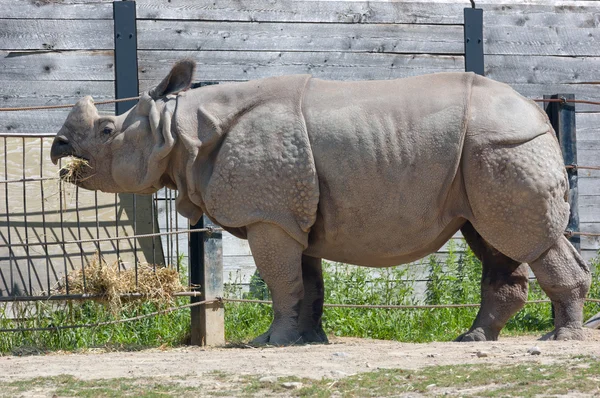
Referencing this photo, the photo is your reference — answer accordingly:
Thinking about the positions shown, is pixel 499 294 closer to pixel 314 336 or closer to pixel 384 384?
pixel 314 336

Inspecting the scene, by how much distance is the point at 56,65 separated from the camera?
9703mm

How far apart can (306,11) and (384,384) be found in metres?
5.78

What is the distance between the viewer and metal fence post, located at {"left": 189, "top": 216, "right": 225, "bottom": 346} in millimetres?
8539

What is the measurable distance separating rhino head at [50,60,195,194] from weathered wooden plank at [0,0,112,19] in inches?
83.2

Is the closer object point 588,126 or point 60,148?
point 60,148

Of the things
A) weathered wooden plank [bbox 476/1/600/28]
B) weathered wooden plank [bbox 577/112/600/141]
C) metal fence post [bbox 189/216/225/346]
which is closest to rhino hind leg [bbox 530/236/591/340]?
metal fence post [bbox 189/216/225/346]

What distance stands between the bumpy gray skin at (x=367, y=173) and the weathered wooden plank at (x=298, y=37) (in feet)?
7.81

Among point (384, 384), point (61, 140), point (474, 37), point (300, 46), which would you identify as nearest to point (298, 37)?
point (300, 46)

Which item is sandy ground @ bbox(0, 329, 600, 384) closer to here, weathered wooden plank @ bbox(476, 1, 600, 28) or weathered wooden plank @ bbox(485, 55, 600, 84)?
weathered wooden plank @ bbox(485, 55, 600, 84)

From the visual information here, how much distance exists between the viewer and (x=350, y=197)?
7.36 m

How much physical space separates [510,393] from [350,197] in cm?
271

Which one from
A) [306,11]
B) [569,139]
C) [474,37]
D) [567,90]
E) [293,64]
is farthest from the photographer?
[567,90]

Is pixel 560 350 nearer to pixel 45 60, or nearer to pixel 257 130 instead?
pixel 257 130

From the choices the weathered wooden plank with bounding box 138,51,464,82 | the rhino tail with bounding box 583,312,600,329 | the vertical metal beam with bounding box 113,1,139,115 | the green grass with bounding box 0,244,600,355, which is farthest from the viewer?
the weathered wooden plank with bounding box 138,51,464,82
